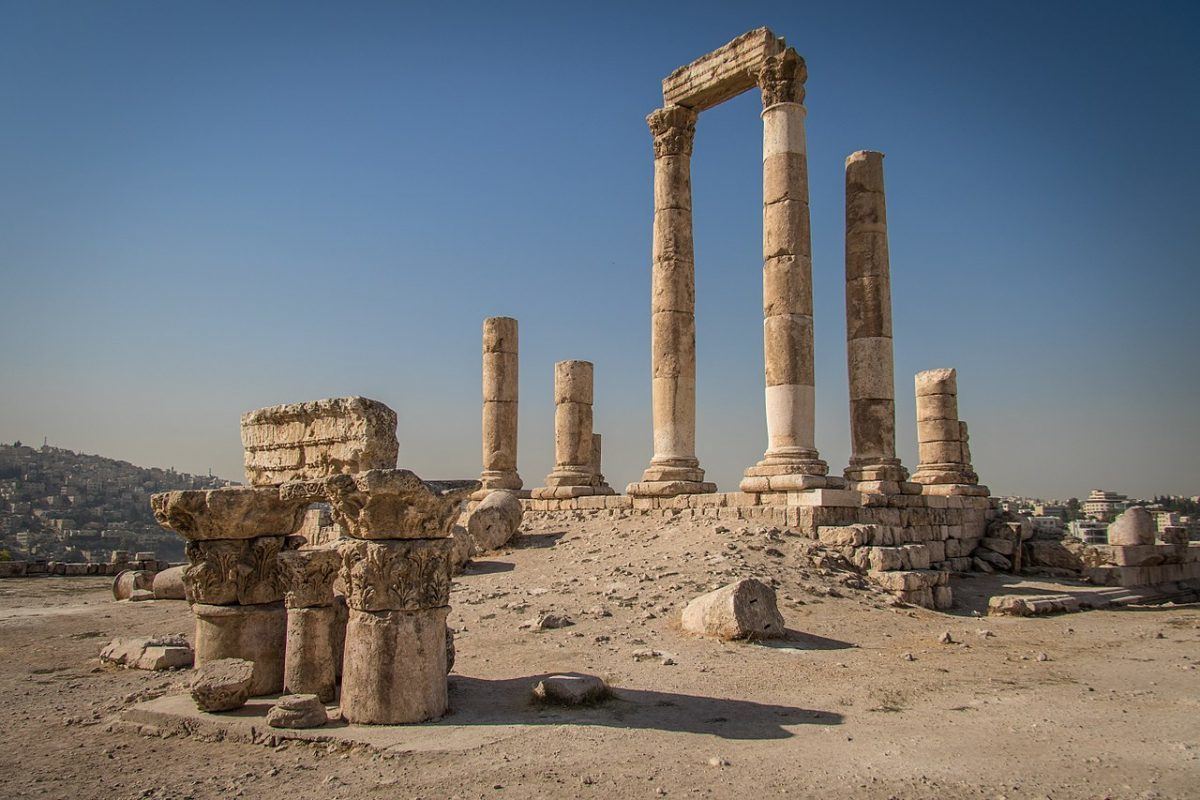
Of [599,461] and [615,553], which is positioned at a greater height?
[599,461]

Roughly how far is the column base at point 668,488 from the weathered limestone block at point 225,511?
10925mm

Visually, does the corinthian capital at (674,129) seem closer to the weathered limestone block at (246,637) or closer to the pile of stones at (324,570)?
the pile of stones at (324,570)

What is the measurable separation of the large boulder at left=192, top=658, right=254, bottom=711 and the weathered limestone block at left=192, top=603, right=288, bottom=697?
75cm

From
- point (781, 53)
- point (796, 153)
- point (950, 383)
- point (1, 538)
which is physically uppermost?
point (781, 53)

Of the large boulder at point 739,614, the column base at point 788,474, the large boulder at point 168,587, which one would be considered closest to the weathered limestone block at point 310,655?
the large boulder at point 739,614

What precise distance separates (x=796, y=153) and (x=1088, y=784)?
14.2m

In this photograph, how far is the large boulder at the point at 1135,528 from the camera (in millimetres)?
17773

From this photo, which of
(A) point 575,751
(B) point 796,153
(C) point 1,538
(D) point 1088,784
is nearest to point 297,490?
(A) point 575,751

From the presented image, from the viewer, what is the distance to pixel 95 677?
31.1 feet

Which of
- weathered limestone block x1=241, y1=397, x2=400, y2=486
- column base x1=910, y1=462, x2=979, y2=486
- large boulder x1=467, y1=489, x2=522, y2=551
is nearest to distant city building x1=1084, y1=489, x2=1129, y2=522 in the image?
column base x1=910, y1=462, x2=979, y2=486

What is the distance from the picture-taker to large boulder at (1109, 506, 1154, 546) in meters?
17.8

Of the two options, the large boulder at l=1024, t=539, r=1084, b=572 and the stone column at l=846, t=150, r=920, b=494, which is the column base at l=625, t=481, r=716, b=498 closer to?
the stone column at l=846, t=150, r=920, b=494

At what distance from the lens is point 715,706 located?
753 centimetres

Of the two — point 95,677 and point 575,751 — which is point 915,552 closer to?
point 575,751
